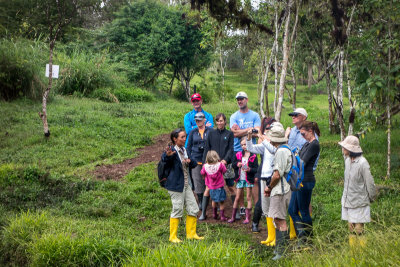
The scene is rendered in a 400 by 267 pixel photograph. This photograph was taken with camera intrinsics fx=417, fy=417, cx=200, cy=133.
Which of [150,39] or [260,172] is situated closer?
[260,172]

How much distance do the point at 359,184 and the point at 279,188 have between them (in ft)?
3.14

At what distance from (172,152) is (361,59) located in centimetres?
540

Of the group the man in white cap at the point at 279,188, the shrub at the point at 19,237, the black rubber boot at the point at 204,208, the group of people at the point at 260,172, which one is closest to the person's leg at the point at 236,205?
the group of people at the point at 260,172

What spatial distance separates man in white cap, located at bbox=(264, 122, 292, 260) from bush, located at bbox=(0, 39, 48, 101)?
41.2ft

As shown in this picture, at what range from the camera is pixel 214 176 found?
6844 millimetres

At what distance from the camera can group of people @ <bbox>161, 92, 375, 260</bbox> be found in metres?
5.09

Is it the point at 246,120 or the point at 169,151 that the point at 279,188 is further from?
the point at 246,120

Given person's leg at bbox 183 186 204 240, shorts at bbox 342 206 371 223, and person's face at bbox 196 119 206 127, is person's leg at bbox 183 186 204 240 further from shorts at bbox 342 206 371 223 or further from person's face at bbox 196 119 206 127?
shorts at bbox 342 206 371 223

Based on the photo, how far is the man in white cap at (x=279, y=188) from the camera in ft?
17.0

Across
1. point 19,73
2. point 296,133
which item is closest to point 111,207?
point 296,133

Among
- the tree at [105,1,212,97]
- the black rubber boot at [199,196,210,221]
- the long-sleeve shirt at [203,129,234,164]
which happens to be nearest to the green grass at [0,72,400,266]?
the black rubber boot at [199,196,210,221]

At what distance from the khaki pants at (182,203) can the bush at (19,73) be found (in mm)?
11400

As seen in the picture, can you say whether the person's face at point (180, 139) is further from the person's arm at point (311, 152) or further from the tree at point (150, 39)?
the tree at point (150, 39)

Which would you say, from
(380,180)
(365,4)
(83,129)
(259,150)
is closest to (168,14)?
(83,129)
